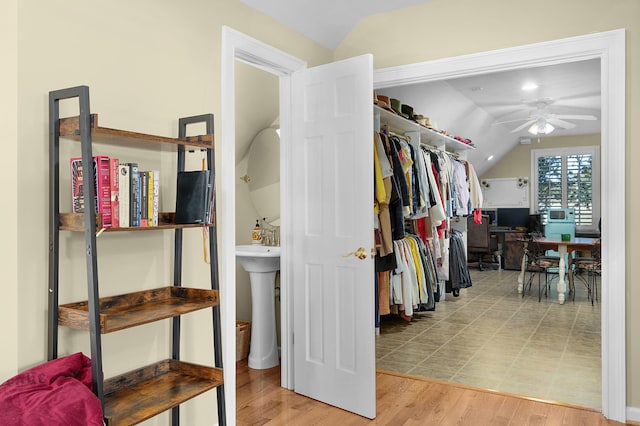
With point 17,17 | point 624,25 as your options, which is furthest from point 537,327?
point 17,17

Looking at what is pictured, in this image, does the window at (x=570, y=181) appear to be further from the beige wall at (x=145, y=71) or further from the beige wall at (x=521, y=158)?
the beige wall at (x=145, y=71)

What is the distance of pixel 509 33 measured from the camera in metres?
3.20

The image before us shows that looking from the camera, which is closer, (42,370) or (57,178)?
(42,370)

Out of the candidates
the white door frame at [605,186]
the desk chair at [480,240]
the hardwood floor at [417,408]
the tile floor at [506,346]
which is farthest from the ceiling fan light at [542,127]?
the hardwood floor at [417,408]

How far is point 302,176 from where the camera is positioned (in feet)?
11.3

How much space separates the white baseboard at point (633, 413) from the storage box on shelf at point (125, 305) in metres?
2.28

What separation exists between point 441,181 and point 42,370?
459 centimetres

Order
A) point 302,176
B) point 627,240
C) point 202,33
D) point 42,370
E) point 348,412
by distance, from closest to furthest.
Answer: point 42,370 → point 202,33 → point 627,240 → point 348,412 → point 302,176

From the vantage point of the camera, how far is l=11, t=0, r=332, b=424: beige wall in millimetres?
1882

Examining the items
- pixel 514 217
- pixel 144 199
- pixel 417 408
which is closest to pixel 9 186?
pixel 144 199

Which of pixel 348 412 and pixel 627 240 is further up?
pixel 627 240

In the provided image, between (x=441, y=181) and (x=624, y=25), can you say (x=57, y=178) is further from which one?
(x=441, y=181)

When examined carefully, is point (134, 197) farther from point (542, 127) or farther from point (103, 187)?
point (542, 127)

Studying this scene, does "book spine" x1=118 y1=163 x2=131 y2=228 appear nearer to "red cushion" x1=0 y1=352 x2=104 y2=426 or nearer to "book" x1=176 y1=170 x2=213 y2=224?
"book" x1=176 y1=170 x2=213 y2=224
